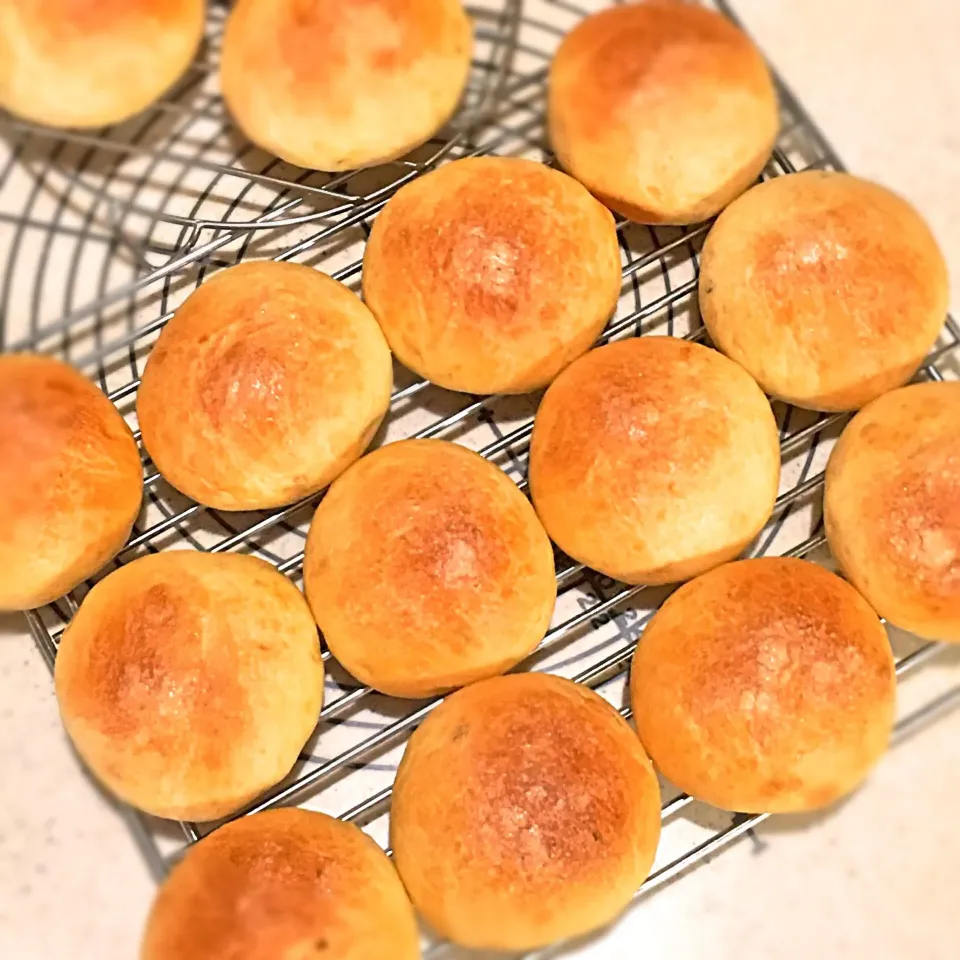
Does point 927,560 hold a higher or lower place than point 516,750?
higher

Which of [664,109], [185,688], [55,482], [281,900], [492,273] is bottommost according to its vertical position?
[281,900]

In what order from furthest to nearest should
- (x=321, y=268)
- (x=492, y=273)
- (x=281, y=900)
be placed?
(x=321, y=268), (x=492, y=273), (x=281, y=900)

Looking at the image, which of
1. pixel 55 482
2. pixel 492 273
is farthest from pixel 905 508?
pixel 55 482

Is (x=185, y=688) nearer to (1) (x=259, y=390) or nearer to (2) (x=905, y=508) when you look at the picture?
(1) (x=259, y=390)

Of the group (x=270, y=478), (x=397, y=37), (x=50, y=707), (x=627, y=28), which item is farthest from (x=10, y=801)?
(x=627, y=28)

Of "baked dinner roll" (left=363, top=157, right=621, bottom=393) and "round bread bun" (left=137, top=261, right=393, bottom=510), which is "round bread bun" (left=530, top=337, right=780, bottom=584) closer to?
"baked dinner roll" (left=363, top=157, right=621, bottom=393)

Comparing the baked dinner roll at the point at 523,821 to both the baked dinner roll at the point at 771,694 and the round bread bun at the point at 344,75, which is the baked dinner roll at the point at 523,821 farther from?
the round bread bun at the point at 344,75

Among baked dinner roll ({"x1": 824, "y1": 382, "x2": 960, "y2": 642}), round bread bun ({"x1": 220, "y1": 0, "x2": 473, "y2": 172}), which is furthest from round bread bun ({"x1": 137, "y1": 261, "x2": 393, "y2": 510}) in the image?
baked dinner roll ({"x1": 824, "y1": 382, "x2": 960, "y2": 642})

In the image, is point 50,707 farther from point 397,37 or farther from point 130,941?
point 397,37
